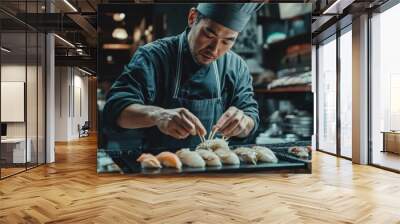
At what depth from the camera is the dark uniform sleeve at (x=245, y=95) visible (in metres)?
6.46

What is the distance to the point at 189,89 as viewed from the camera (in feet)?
20.8

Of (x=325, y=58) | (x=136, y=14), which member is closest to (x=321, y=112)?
(x=325, y=58)

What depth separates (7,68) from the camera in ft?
21.3

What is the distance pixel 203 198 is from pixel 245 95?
231 centimetres

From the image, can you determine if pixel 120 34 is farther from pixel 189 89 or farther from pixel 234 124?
pixel 234 124

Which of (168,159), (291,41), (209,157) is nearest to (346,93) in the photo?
(291,41)

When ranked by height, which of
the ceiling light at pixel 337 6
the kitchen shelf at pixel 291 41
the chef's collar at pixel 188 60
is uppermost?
the ceiling light at pixel 337 6

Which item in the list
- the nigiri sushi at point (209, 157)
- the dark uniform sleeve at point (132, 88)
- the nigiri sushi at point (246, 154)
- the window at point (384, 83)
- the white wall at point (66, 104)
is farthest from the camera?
the white wall at point (66, 104)

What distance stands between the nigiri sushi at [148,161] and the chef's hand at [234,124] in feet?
3.72

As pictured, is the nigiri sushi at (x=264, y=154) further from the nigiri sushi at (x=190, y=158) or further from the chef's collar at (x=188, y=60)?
the chef's collar at (x=188, y=60)

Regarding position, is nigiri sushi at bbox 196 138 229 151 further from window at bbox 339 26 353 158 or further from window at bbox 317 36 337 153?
window at bbox 317 36 337 153

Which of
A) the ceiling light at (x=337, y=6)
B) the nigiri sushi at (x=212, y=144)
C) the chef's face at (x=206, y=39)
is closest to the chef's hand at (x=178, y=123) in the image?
the nigiri sushi at (x=212, y=144)

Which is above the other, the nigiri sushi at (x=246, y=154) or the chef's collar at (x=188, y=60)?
the chef's collar at (x=188, y=60)

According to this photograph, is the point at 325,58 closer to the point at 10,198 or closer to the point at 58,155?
the point at 58,155
